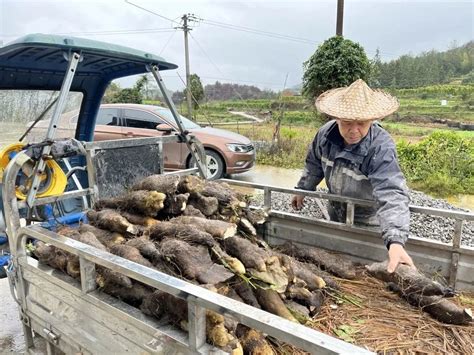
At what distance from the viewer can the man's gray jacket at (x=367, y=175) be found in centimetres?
219

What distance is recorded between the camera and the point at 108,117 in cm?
817

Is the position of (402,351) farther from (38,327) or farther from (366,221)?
(38,327)

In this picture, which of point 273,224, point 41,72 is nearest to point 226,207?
point 273,224

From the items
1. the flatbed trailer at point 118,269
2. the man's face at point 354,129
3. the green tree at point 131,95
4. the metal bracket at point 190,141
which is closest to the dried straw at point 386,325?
the flatbed trailer at point 118,269

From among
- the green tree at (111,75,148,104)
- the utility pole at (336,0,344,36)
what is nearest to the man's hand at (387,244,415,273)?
the utility pole at (336,0,344,36)

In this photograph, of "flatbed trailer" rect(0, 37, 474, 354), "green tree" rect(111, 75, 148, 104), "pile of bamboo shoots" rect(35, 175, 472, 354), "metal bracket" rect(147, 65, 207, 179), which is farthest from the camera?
"green tree" rect(111, 75, 148, 104)

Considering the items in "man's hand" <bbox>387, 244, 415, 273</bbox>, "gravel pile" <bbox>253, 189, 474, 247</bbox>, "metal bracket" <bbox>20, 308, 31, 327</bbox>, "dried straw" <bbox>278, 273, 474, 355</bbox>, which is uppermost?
"man's hand" <bbox>387, 244, 415, 273</bbox>

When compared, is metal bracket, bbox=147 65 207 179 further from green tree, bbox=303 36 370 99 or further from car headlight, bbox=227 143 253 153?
green tree, bbox=303 36 370 99

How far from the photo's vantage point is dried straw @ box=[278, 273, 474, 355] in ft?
6.23

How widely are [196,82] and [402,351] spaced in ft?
76.6

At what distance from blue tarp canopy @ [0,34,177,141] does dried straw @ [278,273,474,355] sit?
211 centimetres

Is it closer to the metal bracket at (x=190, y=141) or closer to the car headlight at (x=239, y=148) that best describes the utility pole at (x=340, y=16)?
the car headlight at (x=239, y=148)

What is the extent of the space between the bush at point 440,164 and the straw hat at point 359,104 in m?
6.51

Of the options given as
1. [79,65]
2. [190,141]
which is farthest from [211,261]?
[79,65]
